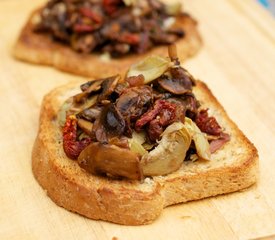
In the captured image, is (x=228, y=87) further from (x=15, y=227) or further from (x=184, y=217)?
(x=15, y=227)

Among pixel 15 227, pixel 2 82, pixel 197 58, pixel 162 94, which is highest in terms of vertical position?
pixel 162 94

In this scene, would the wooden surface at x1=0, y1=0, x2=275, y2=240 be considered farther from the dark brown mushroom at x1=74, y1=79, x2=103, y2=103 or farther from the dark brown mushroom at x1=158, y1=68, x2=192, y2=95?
the dark brown mushroom at x1=158, y1=68, x2=192, y2=95

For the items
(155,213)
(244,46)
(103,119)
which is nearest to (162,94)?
(103,119)

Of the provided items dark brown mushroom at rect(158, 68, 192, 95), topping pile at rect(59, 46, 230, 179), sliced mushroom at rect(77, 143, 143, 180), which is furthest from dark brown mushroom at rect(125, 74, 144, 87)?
sliced mushroom at rect(77, 143, 143, 180)

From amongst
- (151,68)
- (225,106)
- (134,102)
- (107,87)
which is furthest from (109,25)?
(134,102)

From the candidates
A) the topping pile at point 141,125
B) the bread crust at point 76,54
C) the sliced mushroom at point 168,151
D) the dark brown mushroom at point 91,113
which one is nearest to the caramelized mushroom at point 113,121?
the topping pile at point 141,125

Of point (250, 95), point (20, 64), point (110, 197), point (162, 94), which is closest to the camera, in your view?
point (110, 197)

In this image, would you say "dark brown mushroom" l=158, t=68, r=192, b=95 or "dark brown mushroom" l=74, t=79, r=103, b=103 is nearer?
"dark brown mushroom" l=158, t=68, r=192, b=95

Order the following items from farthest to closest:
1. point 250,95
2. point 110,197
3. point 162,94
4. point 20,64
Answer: point 20,64 → point 250,95 → point 162,94 → point 110,197
